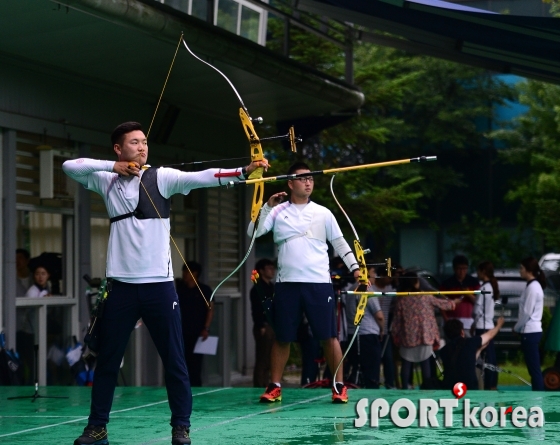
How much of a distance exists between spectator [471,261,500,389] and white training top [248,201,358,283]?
4538 mm

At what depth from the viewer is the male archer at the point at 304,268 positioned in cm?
922

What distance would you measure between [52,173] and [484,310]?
529 cm

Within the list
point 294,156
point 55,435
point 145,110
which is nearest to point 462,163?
point 294,156

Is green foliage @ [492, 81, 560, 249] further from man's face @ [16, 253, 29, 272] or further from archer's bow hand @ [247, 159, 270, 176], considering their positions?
archer's bow hand @ [247, 159, 270, 176]

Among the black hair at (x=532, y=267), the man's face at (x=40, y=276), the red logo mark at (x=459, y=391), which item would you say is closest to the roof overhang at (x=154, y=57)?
the man's face at (x=40, y=276)

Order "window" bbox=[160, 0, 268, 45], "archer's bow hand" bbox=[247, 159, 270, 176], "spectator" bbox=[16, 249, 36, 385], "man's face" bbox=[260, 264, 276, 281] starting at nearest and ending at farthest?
"archer's bow hand" bbox=[247, 159, 270, 176] → "spectator" bbox=[16, 249, 36, 385] → "window" bbox=[160, 0, 268, 45] → "man's face" bbox=[260, 264, 276, 281]

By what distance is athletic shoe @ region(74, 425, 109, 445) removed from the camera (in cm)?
661

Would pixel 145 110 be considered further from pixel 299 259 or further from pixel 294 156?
pixel 294 156

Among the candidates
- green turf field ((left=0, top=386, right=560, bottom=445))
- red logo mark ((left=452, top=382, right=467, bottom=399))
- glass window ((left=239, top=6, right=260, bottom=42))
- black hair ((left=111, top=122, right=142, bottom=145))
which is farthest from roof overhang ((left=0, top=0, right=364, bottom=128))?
red logo mark ((left=452, top=382, right=467, bottom=399))

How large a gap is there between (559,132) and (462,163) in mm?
7310

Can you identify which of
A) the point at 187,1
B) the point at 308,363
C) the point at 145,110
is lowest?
the point at 308,363

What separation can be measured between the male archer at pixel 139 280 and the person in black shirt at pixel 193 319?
6.55 m

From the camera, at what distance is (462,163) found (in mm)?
32812

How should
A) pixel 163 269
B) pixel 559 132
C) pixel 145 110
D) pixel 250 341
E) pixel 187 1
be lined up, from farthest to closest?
pixel 559 132, pixel 250 341, pixel 145 110, pixel 187 1, pixel 163 269
